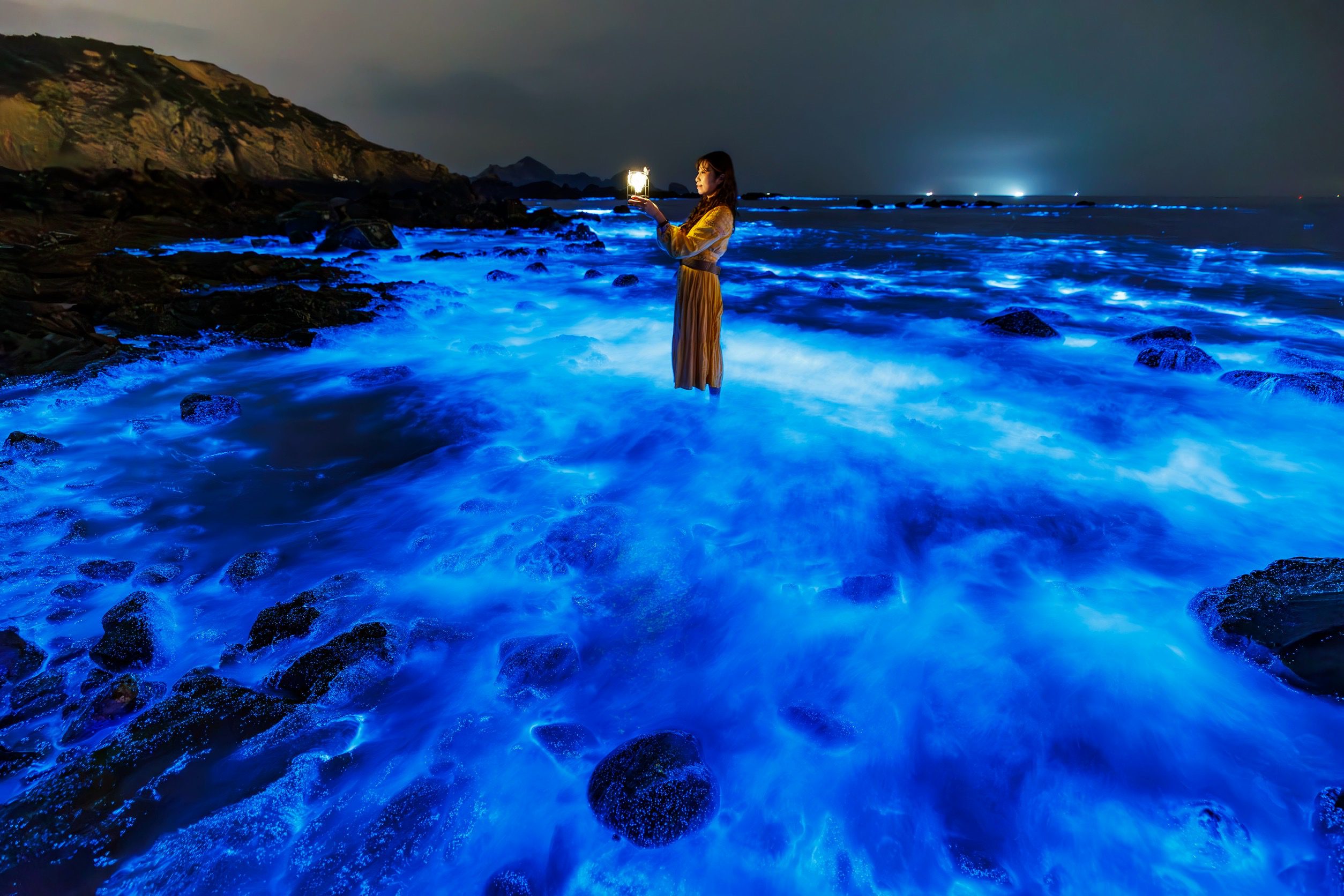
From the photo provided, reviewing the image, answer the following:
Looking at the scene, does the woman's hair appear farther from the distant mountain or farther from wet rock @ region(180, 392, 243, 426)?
the distant mountain

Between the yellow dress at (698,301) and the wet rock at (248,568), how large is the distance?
140 inches

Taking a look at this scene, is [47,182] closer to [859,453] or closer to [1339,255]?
[859,453]

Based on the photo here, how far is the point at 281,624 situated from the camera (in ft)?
9.30

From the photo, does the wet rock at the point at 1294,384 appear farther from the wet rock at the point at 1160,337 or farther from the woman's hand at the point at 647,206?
the woman's hand at the point at 647,206

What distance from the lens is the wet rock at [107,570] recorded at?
3.20 m

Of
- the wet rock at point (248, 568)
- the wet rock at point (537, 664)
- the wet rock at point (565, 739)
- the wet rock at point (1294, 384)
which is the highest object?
the wet rock at point (1294, 384)

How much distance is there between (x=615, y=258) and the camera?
21266 mm

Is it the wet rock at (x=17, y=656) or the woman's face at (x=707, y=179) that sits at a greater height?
the woman's face at (x=707, y=179)

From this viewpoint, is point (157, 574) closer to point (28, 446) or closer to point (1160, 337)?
point (28, 446)

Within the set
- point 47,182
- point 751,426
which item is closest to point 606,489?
Answer: point 751,426

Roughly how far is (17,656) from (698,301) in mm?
4864

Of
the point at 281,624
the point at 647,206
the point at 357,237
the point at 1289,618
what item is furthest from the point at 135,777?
the point at 357,237

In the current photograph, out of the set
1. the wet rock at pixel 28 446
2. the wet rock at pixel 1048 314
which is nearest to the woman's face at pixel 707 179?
the wet rock at pixel 28 446

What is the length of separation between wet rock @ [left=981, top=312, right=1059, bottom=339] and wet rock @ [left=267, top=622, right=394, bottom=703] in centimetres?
1053
